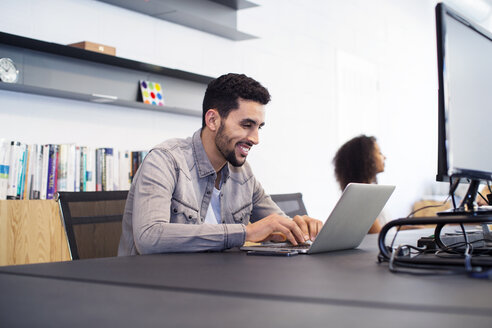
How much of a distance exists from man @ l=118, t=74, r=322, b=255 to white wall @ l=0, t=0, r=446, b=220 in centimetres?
121

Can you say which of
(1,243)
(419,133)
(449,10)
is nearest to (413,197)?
(419,133)

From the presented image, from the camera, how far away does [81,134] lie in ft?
9.80

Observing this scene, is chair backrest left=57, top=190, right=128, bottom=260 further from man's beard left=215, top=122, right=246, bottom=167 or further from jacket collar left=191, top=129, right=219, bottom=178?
man's beard left=215, top=122, right=246, bottom=167

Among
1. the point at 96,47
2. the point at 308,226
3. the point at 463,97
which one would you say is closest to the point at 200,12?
the point at 96,47

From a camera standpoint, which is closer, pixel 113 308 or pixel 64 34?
pixel 113 308

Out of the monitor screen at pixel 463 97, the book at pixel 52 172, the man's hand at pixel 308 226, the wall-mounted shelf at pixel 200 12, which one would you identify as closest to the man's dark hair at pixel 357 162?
the wall-mounted shelf at pixel 200 12

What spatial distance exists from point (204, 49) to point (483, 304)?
3.42 meters

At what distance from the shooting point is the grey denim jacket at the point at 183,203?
140cm

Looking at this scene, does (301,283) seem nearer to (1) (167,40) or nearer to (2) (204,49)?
(1) (167,40)

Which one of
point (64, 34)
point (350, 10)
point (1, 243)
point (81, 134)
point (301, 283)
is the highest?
point (350, 10)

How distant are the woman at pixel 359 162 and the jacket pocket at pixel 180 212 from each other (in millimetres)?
2054

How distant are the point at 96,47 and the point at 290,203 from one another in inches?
52.8

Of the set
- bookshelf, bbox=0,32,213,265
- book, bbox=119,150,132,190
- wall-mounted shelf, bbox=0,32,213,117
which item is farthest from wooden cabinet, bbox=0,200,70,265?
wall-mounted shelf, bbox=0,32,213,117

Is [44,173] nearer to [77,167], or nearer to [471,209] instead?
[77,167]
